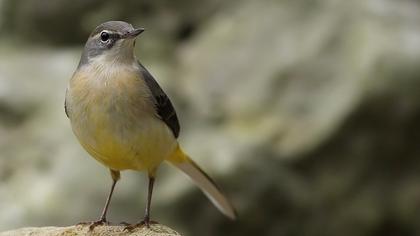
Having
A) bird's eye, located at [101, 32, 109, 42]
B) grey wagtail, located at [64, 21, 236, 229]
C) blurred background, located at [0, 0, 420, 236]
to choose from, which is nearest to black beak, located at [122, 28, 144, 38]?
grey wagtail, located at [64, 21, 236, 229]

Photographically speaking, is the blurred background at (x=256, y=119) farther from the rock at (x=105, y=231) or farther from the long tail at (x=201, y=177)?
the rock at (x=105, y=231)

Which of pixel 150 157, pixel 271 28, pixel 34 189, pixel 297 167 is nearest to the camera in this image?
pixel 150 157

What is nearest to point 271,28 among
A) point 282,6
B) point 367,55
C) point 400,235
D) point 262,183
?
point 282,6

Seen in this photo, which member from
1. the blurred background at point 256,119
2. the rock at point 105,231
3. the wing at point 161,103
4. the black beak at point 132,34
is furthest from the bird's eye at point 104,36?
the blurred background at point 256,119

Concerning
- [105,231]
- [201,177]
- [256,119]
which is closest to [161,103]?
[105,231]

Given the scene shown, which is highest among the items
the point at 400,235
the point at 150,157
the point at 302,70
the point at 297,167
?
the point at 150,157

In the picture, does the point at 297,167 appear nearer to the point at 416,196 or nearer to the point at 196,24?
the point at 416,196

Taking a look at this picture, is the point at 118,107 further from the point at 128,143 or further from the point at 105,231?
the point at 105,231
